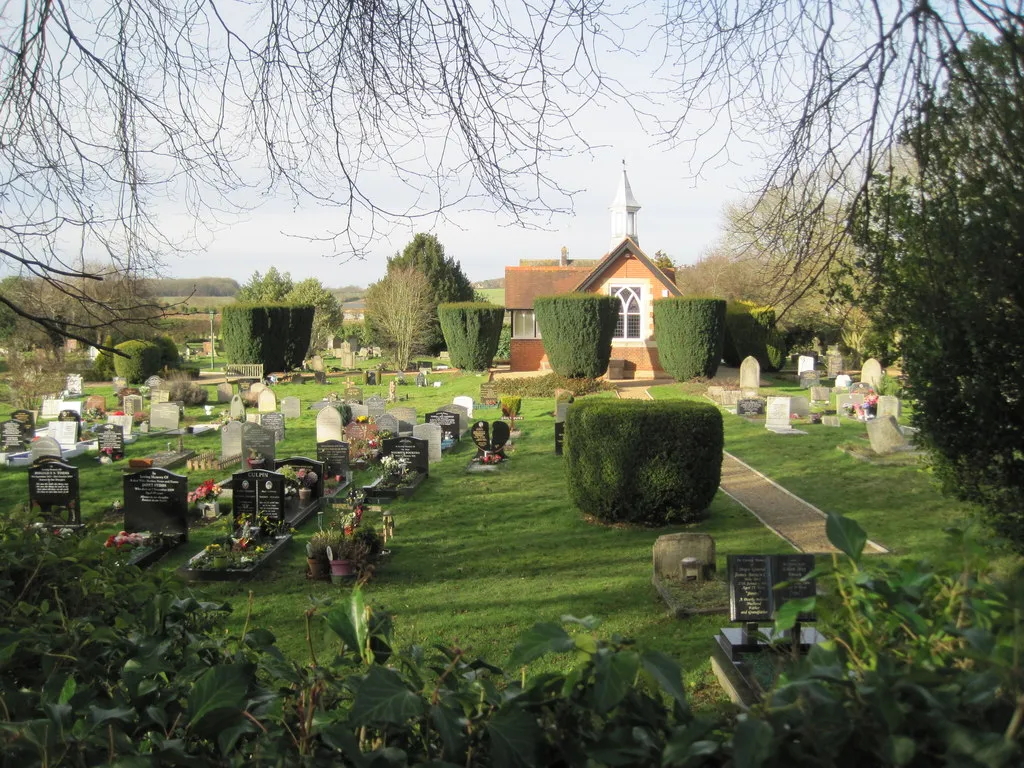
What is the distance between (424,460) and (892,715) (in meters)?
14.8

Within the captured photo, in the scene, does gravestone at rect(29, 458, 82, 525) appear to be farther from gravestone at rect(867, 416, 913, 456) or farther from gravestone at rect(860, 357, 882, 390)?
gravestone at rect(860, 357, 882, 390)

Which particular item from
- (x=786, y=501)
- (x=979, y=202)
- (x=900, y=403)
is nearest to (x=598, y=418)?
(x=786, y=501)

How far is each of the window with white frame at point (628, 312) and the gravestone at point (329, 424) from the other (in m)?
19.7

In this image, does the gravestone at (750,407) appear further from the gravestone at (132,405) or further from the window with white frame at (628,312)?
the gravestone at (132,405)

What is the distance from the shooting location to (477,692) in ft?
6.47

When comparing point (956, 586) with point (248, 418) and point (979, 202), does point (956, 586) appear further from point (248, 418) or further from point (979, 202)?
point (248, 418)

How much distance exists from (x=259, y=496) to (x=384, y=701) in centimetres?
1089

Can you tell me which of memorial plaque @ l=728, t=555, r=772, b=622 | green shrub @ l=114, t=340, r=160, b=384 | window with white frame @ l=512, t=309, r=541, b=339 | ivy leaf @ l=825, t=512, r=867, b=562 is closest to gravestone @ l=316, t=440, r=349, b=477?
memorial plaque @ l=728, t=555, r=772, b=622

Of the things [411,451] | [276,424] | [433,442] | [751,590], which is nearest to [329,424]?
[276,424]

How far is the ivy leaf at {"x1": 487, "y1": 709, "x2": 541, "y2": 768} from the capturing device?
1.73m

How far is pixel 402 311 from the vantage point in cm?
4250

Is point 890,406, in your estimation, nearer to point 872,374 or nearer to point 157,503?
point 872,374

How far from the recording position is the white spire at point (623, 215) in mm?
41750

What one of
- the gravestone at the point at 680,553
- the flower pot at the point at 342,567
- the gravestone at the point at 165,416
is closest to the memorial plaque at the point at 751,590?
the gravestone at the point at 680,553
